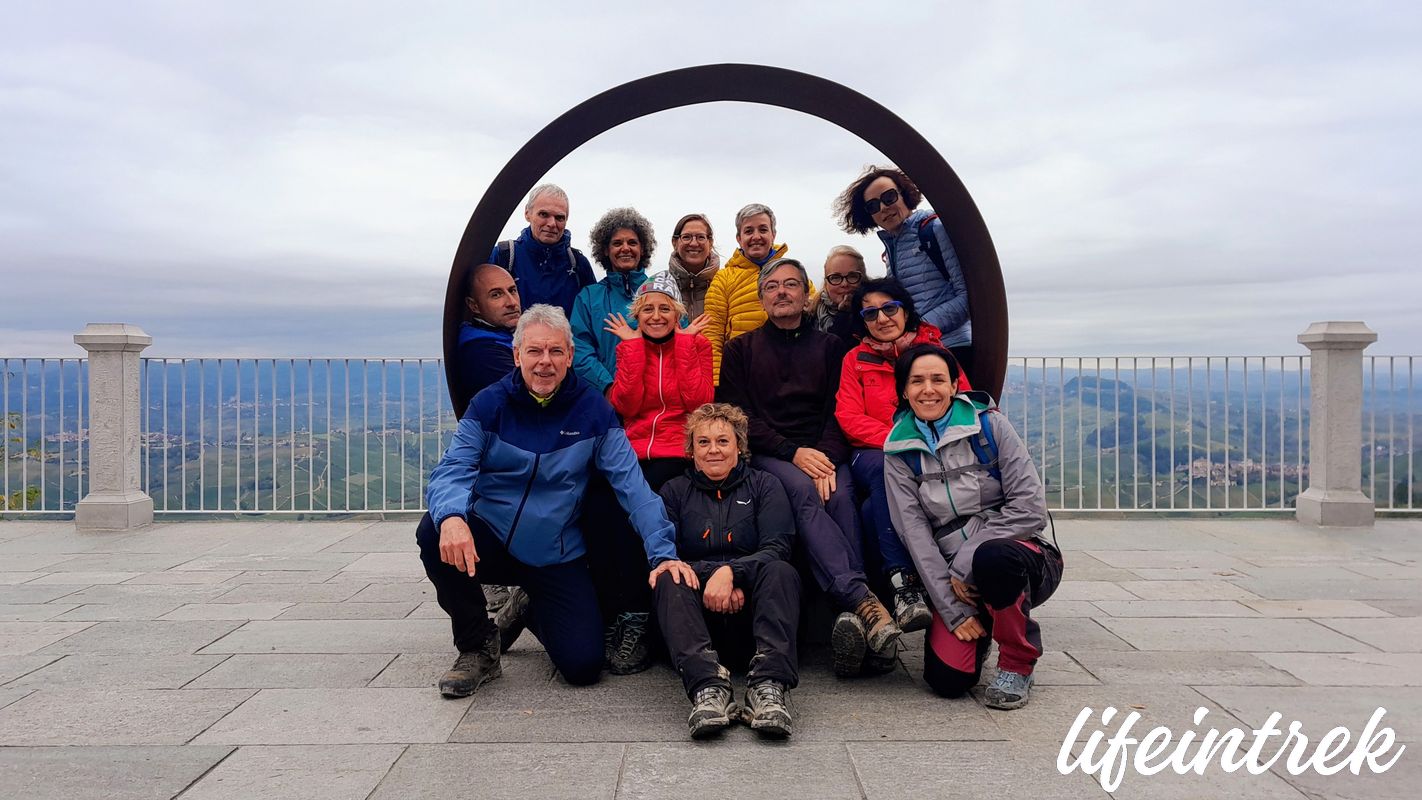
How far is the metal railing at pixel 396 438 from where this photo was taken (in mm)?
8953

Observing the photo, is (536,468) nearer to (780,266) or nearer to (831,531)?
(831,531)

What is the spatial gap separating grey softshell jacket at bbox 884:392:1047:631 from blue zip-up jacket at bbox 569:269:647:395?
160cm

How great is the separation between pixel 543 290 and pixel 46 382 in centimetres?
675

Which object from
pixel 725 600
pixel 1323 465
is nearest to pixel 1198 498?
pixel 1323 465

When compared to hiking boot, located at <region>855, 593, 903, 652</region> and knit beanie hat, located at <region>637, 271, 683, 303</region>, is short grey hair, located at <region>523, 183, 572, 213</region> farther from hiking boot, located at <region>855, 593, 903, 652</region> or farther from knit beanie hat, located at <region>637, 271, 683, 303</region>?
hiking boot, located at <region>855, 593, 903, 652</region>

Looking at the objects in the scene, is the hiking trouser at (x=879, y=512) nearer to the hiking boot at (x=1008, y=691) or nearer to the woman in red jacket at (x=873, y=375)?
the woman in red jacket at (x=873, y=375)

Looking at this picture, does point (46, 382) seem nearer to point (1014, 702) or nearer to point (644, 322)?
point (644, 322)

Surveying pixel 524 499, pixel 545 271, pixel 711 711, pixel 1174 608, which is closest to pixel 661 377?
pixel 524 499

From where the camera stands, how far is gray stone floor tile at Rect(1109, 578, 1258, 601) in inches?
213

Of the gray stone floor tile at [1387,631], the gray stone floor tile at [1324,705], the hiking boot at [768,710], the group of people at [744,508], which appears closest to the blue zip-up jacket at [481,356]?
the group of people at [744,508]

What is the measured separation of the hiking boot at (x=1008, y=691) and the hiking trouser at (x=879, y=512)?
558mm

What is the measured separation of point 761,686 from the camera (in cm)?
323

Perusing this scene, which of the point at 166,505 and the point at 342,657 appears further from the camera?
the point at 166,505

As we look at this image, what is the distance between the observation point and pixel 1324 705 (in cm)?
345
